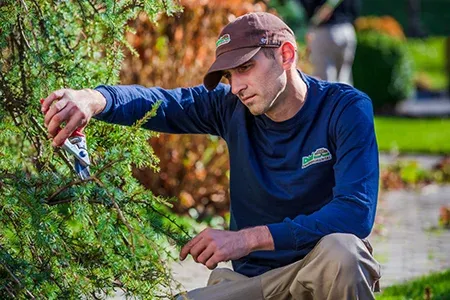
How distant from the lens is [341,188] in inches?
138

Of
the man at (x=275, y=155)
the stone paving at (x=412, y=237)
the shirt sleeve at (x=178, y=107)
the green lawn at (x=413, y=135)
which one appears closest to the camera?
the man at (x=275, y=155)

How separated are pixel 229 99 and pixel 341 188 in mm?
697

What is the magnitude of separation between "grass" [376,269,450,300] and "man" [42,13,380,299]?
1641mm

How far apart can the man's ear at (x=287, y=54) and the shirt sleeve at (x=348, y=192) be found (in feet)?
0.87

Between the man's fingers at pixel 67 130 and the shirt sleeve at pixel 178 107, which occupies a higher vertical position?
the man's fingers at pixel 67 130

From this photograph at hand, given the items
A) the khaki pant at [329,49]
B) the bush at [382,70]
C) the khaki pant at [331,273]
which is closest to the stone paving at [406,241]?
the khaki pant at [329,49]

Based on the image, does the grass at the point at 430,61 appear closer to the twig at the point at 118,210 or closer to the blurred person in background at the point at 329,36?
the blurred person in background at the point at 329,36

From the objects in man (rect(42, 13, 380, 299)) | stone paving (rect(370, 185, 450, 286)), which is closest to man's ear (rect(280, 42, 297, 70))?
man (rect(42, 13, 380, 299))

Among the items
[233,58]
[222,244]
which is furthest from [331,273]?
[233,58]

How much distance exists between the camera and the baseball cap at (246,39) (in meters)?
3.55

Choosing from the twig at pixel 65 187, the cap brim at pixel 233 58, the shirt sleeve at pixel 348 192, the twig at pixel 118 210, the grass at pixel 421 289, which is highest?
the cap brim at pixel 233 58

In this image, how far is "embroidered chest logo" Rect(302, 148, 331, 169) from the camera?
3713mm

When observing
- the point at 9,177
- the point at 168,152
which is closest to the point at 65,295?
the point at 9,177

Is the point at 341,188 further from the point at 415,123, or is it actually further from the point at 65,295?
the point at 415,123
